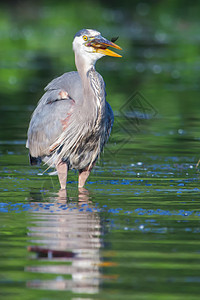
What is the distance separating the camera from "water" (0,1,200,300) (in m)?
5.63

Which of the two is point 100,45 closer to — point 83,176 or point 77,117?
point 77,117

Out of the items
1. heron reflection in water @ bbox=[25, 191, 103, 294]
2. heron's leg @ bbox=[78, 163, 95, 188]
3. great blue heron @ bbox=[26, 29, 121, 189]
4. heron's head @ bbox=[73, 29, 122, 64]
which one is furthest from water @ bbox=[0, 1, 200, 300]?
heron's head @ bbox=[73, 29, 122, 64]

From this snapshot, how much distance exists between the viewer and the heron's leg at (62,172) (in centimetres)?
941

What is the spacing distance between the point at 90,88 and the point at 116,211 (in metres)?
1.77

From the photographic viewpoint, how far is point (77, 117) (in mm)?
9117

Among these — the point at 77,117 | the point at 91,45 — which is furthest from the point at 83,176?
the point at 91,45

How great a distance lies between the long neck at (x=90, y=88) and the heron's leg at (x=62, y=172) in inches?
34.2

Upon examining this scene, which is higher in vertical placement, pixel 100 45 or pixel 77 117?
pixel 100 45

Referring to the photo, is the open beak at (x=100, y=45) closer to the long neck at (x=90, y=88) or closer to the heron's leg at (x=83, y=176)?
the long neck at (x=90, y=88)

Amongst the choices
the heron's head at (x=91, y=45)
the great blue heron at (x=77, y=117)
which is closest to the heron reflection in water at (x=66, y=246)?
the great blue heron at (x=77, y=117)

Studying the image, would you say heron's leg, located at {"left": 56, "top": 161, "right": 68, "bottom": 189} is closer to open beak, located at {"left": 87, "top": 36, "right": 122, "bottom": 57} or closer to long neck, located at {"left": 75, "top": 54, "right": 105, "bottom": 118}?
long neck, located at {"left": 75, "top": 54, "right": 105, "bottom": 118}

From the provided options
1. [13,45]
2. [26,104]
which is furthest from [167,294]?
[13,45]

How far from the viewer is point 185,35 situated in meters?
36.8

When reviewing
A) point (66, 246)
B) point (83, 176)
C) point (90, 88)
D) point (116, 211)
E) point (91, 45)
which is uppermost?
point (91, 45)
